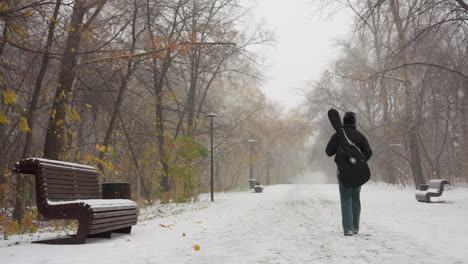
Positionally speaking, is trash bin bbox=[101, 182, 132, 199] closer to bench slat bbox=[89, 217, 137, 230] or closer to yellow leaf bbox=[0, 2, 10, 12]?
bench slat bbox=[89, 217, 137, 230]

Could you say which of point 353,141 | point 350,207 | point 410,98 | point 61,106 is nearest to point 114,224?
point 350,207

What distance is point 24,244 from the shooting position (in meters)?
5.96

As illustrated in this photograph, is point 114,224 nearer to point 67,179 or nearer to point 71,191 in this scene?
point 71,191

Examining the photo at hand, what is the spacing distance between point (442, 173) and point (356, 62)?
344 inches

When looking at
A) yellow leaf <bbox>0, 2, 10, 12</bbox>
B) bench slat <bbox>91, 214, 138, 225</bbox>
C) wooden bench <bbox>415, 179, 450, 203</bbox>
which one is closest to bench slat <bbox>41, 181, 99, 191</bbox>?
bench slat <bbox>91, 214, 138, 225</bbox>

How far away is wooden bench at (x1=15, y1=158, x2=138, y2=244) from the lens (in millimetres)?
5758

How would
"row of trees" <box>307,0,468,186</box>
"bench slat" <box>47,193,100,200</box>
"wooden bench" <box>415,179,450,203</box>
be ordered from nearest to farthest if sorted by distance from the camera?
"bench slat" <box>47,193,100,200</box>
"wooden bench" <box>415,179,450,203</box>
"row of trees" <box>307,0,468,186</box>

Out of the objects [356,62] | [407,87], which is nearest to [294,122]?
[356,62]

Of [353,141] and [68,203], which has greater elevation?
[353,141]

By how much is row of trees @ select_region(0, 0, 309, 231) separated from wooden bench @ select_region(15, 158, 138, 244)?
2.83 feet

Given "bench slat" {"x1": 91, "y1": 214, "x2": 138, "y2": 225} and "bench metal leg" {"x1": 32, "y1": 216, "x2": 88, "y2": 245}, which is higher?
"bench slat" {"x1": 91, "y1": 214, "x2": 138, "y2": 225}

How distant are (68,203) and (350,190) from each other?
442 cm

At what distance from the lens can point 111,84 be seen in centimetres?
1340

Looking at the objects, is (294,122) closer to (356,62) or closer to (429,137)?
(356,62)
